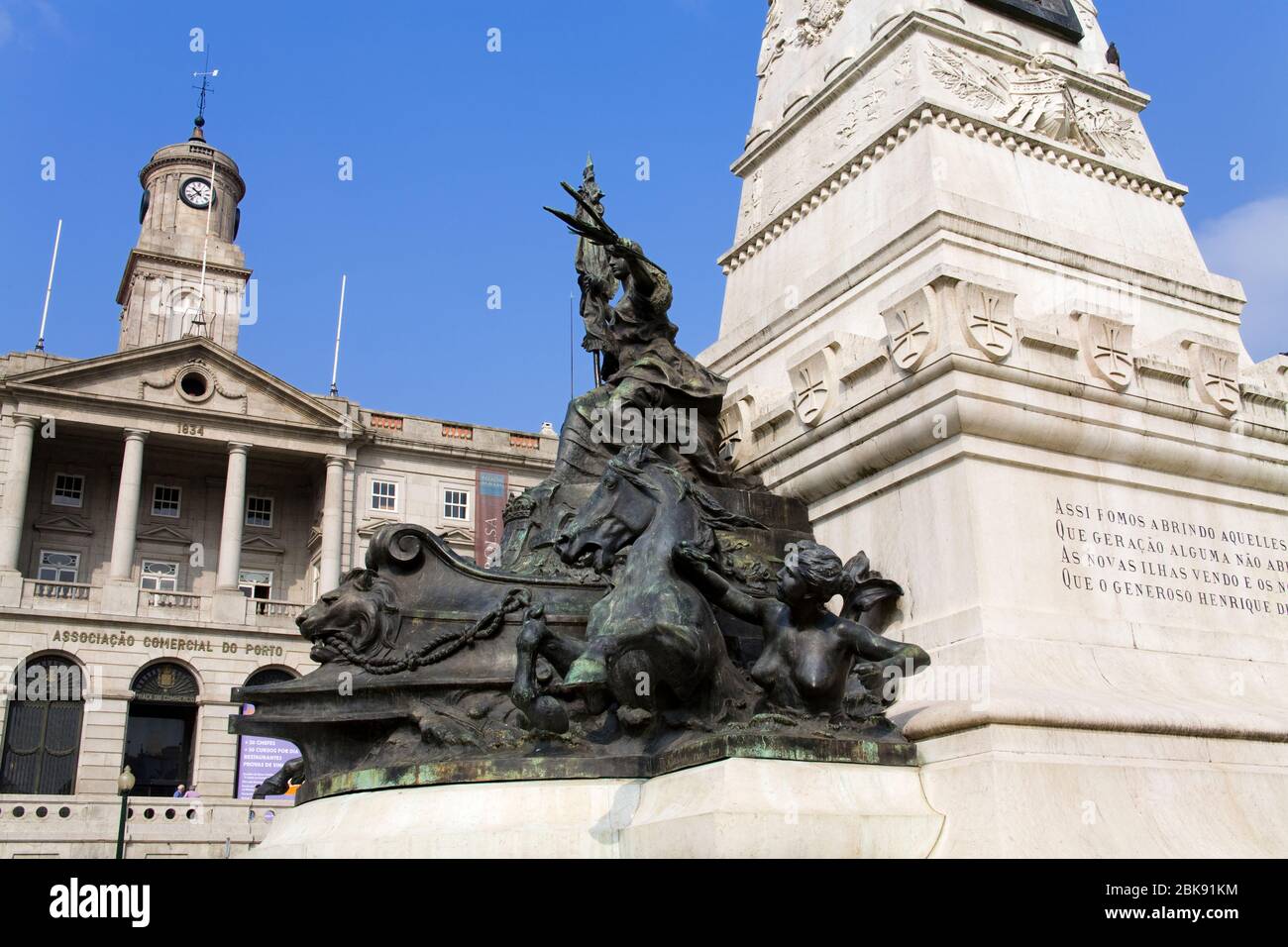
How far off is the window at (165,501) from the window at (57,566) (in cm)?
382

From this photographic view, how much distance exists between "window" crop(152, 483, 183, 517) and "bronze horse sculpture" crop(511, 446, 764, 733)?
51259 mm

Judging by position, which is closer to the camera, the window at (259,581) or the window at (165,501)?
the window at (165,501)

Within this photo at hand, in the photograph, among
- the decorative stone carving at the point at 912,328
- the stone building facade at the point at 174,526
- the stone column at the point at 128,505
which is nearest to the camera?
the decorative stone carving at the point at 912,328

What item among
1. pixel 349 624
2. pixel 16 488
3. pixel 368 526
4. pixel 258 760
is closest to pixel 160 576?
pixel 16 488

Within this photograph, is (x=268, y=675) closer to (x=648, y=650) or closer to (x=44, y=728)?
(x=44, y=728)

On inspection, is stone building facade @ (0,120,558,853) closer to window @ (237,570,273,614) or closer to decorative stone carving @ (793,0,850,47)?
window @ (237,570,273,614)

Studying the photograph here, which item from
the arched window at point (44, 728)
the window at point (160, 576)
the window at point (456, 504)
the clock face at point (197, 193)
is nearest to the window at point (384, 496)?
the window at point (456, 504)

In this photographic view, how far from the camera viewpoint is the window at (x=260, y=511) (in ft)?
187

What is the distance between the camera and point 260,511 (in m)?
57.5

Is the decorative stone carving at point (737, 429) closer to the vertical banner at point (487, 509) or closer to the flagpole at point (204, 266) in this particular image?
the vertical banner at point (487, 509)

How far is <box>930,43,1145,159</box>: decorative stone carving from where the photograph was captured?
39.1 ft

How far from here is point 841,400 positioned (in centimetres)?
1008

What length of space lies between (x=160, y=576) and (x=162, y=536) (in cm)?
180

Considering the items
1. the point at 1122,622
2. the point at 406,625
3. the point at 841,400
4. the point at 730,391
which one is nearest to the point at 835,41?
the point at 730,391
